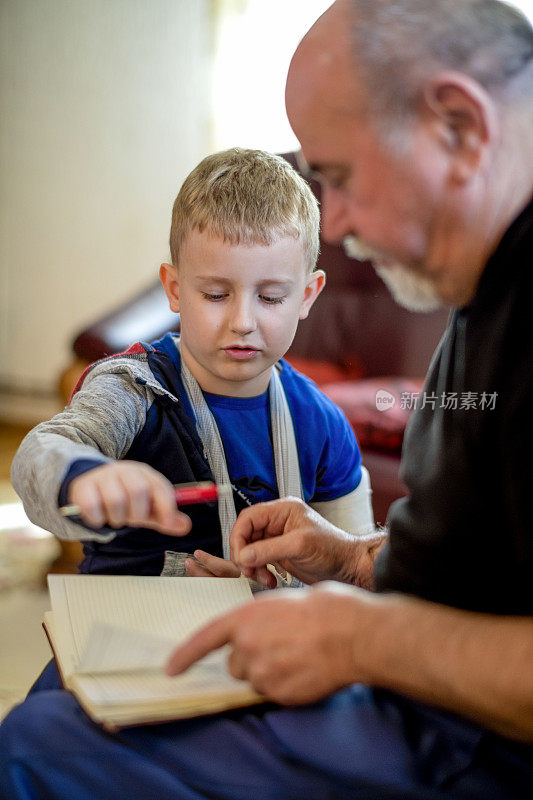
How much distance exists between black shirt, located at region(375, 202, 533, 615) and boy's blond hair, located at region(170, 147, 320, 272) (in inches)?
15.8

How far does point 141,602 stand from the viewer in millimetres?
866

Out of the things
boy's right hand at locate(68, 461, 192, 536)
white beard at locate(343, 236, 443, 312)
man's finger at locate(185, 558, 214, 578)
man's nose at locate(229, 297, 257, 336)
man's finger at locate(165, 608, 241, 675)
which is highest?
white beard at locate(343, 236, 443, 312)

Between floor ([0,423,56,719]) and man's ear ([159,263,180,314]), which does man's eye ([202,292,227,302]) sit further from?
floor ([0,423,56,719])

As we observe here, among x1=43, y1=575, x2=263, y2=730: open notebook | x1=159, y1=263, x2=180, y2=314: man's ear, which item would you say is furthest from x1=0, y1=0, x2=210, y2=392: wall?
x1=43, y1=575, x2=263, y2=730: open notebook

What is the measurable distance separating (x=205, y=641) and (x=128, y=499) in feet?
0.50

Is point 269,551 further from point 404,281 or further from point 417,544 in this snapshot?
point 404,281

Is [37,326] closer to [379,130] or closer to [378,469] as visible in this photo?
[378,469]

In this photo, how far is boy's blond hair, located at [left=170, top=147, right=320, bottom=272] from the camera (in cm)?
111

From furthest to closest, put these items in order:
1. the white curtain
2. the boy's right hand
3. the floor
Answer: the white curtain, the floor, the boy's right hand

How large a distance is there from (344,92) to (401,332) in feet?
5.69

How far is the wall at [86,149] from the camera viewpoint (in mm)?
3455

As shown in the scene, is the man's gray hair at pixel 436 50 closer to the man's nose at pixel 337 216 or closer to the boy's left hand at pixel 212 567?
the man's nose at pixel 337 216

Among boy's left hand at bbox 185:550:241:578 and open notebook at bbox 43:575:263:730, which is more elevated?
open notebook at bbox 43:575:263:730

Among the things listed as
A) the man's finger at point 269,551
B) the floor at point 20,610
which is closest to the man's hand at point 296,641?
the man's finger at point 269,551
